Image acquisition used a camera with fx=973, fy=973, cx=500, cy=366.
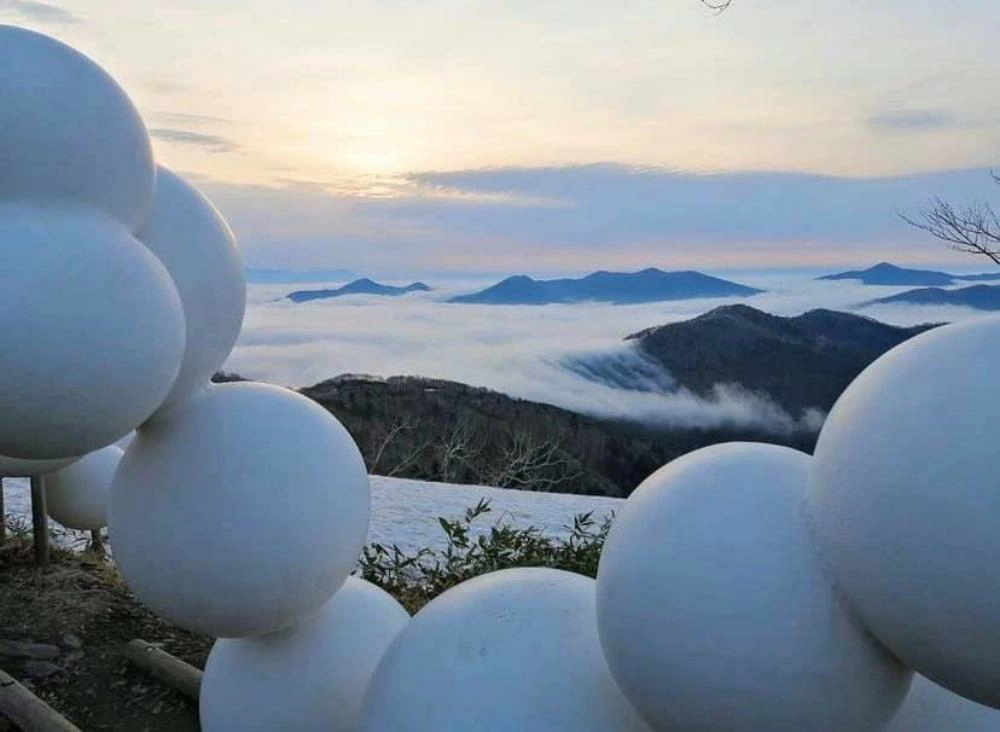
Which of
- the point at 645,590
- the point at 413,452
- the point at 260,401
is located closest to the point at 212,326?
the point at 260,401

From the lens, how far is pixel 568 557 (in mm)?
4090

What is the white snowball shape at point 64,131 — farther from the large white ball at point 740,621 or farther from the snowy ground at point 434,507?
the snowy ground at point 434,507

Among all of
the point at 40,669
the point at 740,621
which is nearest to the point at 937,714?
the point at 740,621

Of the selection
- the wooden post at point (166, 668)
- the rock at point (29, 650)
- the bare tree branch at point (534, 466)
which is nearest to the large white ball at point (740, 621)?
the wooden post at point (166, 668)

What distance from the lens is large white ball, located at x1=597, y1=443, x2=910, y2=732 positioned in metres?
1.07

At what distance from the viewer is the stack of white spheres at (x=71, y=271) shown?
1208 millimetres

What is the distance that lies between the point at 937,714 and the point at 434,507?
5.88 m

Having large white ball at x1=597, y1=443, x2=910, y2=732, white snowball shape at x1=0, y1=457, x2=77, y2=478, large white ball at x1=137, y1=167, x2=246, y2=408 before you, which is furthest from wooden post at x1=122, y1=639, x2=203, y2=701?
large white ball at x1=597, y1=443, x2=910, y2=732

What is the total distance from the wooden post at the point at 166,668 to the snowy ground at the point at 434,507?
2810 millimetres

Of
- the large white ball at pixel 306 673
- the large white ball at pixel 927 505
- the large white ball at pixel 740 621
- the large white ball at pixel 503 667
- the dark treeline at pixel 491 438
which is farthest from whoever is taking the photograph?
the dark treeline at pixel 491 438

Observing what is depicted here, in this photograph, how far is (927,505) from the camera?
0.94 meters

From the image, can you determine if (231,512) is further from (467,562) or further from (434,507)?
(434,507)

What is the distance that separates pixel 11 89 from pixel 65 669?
2.48 metres

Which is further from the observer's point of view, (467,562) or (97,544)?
(97,544)
